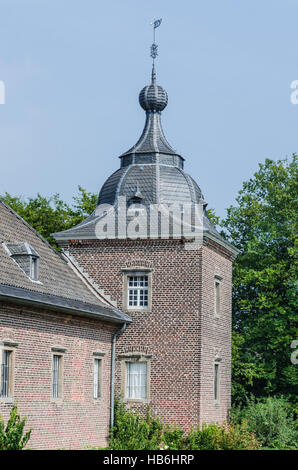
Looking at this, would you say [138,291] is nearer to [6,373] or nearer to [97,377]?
[97,377]

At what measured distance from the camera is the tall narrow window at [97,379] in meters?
28.3

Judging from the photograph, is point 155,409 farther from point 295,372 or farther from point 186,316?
point 295,372

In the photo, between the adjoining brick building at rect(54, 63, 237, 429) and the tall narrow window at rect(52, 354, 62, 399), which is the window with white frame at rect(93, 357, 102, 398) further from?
the tall narrow window at rect(52, 354, 62, 399)

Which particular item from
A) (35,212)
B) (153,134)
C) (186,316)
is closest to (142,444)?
(186,316)

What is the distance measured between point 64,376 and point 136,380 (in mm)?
4277

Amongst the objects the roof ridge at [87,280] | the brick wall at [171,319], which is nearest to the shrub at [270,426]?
the brick wall at [171,319]

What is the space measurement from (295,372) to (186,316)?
523 inches

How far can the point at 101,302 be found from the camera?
29.8 meters

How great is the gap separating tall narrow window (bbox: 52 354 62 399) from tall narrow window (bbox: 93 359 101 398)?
2599mm

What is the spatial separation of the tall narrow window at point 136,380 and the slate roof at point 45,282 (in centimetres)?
153

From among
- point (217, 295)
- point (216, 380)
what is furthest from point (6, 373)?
point (217, 295)

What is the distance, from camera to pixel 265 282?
42656 millimetres

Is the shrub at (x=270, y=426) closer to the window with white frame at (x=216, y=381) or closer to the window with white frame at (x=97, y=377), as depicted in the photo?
the window with white frame at (x=216, y=381)

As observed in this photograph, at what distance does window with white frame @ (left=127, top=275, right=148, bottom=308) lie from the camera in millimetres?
30250
